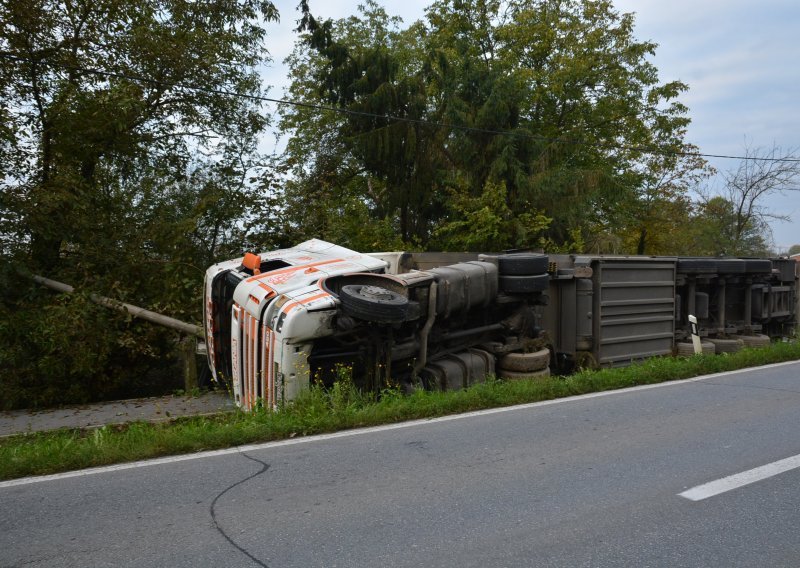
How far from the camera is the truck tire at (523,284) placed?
8.80m

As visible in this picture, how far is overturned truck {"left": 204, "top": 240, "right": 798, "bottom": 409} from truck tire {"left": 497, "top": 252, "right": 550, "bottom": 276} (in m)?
0.01

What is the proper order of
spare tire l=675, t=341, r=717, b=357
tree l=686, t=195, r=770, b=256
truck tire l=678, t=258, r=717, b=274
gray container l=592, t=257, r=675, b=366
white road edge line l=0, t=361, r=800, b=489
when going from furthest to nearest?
tree l=686, t=195, r=770, b=256 < truck tire l=678, t=258, r=717, b=274 < spare tire l=675, t=341, r=717, b=357 < gray container l=592, t=257, r=675, b=366 < white road edge line l=0, t=361, r=800, b=489

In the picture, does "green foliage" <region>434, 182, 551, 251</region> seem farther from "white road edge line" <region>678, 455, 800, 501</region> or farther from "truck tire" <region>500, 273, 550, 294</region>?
"white road edge line" <region>678, 455, 800, 501</region>

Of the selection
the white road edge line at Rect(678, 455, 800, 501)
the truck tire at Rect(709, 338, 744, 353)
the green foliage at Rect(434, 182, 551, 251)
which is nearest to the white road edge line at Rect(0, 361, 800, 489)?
the white road edge line at Rect(678, 455, 800, 501)

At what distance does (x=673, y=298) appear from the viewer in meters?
11.3

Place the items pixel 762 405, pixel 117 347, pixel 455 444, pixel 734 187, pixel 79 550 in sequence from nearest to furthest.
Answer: pixel 79 550 → pixel 455 444 → pixel 762 405 → pixel 117 347 → pixel 734 187

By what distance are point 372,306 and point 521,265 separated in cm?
302

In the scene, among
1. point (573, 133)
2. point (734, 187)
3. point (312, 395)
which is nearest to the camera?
point (312, 395)

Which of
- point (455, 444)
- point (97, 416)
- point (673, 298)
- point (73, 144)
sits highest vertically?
point (73, 144)

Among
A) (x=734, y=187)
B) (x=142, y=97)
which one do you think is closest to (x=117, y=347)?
(x=142, y=97)

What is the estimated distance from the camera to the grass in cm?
518

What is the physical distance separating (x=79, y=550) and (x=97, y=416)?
5.38 m

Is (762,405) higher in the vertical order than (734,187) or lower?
lower

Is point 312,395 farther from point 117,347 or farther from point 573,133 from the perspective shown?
point 573,133
